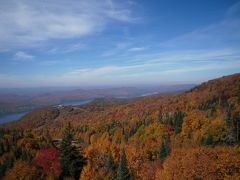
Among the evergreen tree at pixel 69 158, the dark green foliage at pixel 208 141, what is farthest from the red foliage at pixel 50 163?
the dark green foliage at pixel 208 141

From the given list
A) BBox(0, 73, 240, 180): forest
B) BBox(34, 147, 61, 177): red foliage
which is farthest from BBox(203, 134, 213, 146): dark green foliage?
BBox(34, 147, 61, 177): red foliage

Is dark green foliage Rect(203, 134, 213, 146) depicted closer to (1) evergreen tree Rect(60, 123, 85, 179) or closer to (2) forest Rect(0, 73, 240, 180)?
(2) forest Rect(0, 73, 240, 180)

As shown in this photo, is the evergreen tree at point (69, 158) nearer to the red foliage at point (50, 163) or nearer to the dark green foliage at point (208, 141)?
the red foliage at point (50, 163)

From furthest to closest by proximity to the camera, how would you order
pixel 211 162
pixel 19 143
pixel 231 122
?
pixel 19 143 → pixel 231 122 → pixel 211 162

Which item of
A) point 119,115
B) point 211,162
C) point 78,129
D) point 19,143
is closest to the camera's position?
point 211,162

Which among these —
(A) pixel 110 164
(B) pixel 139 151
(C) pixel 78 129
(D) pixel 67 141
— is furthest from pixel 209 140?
(C) pixel 78 129

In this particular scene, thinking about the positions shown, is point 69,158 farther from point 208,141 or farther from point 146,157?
point 208,141

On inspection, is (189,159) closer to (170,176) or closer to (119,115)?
(170,176)

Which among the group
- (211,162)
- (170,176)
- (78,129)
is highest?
(211,162)

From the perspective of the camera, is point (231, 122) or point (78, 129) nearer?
point (231, 122)

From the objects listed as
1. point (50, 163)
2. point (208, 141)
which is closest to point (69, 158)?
point (50, 163)
